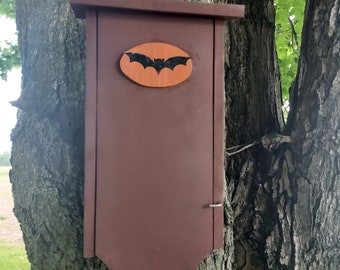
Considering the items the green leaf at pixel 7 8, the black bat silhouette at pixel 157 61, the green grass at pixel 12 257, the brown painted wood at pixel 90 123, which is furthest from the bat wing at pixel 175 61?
the green grass at pixel 12 257

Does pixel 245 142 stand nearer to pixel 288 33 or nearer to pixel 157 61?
pixel 157 61

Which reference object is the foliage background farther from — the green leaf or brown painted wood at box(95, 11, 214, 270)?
the green leaf

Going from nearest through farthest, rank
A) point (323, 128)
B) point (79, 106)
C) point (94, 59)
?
point (94, 59) < point (79, 106) < point (323, 128)

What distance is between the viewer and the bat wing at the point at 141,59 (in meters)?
1.43

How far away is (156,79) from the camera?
1450 mm

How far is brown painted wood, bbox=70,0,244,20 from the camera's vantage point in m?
1.37

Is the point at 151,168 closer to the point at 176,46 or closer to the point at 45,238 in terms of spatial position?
the point at 176,46

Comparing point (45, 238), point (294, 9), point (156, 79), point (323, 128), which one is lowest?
point (45, 238)

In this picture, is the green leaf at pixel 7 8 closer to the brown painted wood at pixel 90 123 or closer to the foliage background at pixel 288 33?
the foliage background at pixel 288 33

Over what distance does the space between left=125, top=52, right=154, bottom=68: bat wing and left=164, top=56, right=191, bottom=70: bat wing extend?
0.18 feet

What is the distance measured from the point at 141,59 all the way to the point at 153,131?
244mm

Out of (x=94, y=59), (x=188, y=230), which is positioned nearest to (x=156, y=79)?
(x=94, y=59)

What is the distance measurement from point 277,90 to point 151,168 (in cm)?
123

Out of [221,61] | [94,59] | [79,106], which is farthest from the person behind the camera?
[79,106]
